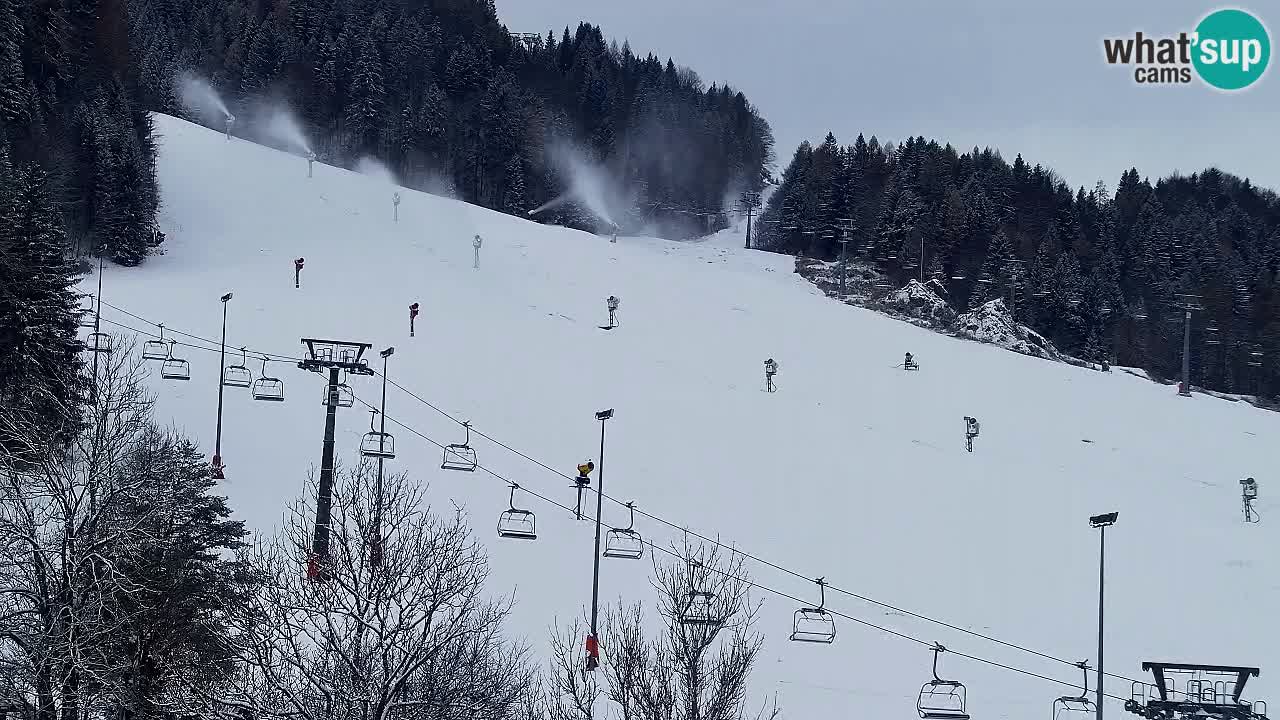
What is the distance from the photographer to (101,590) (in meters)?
15.5

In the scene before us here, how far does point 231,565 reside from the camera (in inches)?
782

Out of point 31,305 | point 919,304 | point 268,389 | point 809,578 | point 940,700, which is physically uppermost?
point 919,304

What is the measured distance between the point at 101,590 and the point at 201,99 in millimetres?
103423

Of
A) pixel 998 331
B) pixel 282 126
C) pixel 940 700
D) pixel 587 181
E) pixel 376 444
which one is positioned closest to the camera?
pixel 940 700

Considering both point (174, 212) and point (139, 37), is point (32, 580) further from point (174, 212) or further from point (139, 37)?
point (139, 37)

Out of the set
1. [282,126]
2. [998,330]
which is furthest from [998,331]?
[282,126]

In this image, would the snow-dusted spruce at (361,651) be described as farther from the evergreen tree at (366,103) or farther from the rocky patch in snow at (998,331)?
the evergreen tree at (366,103)

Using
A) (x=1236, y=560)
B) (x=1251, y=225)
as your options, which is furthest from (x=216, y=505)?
(x=1251, y=225)

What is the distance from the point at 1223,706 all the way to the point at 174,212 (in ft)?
190

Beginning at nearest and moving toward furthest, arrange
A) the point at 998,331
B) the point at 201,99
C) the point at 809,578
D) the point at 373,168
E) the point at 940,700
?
the point at 940,700 → the point at 809,578 → the point at 998,331 → the point at 373,168 → the point at 201,99

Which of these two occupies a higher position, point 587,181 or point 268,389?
point 587,181

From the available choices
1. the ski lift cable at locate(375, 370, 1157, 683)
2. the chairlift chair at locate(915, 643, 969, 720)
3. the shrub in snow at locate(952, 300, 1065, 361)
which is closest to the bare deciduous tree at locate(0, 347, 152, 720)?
the ski lift cable at locate(375, 370, 1157, 683)

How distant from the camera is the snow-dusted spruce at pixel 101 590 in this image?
49.7ft

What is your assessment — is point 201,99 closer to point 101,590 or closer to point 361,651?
point 101,590
